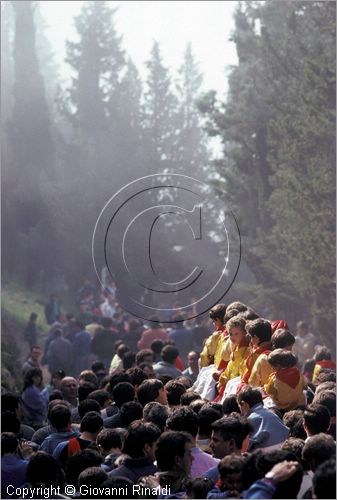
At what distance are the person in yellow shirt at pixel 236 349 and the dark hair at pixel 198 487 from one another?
3311 millimetres

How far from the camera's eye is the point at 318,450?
5.18 m

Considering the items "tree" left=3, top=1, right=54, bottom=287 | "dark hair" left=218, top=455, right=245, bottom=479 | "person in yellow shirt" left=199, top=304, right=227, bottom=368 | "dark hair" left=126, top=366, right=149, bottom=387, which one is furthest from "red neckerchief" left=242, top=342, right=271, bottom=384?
"tree" left=3, top=1, right=54, bottom=287

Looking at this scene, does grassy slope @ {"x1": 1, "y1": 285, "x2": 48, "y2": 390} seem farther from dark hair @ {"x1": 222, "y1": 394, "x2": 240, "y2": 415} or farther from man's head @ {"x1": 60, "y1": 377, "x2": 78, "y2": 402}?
dark hair @ {"x1": 222, "y1": 394, "x2": 240, "y2": 415}

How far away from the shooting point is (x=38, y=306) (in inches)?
1443

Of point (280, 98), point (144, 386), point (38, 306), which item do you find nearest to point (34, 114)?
point (38, 306)

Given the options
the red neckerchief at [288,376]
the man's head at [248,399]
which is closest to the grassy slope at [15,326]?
the red neckerchief at [288,376]

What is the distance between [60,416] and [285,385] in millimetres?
1729

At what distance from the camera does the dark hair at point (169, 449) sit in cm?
557

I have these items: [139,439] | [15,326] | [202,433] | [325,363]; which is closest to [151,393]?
[202,433]

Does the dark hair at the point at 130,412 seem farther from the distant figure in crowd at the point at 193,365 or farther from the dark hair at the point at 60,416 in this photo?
the distant figure in crowd at the point at 193,365

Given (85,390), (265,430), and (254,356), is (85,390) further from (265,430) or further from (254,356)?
(265,430)

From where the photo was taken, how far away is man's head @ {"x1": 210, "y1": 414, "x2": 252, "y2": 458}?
229 inches

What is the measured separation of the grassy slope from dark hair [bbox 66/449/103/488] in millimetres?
9405

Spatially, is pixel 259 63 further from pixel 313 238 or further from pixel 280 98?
pixel 313 238
